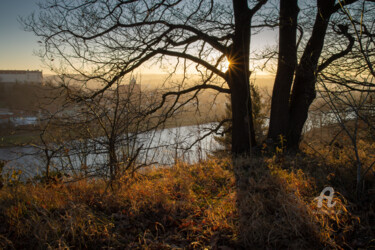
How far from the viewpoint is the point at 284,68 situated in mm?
6020

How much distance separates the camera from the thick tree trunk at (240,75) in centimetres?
593

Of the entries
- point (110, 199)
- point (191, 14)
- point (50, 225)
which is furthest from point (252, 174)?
point (191, 14)

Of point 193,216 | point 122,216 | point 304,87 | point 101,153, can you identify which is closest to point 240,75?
point 304,87

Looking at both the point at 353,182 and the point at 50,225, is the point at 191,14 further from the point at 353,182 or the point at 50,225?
the point at 50,225

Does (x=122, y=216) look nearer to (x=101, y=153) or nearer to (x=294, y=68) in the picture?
(x=101, y=153)

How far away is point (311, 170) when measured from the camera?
390 cm

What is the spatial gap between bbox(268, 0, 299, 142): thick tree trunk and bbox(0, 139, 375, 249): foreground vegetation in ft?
8.38

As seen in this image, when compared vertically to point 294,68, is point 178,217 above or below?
below

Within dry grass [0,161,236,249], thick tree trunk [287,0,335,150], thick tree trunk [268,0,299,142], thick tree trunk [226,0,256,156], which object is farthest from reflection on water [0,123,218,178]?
thick tree trunk [287,0,335,150]

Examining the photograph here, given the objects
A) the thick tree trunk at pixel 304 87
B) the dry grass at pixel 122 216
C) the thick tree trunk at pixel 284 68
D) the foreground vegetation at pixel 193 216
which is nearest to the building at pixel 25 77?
the dry grass at pixel 122 216

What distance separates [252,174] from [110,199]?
7.85 feet

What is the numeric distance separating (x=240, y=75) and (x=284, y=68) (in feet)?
3.71

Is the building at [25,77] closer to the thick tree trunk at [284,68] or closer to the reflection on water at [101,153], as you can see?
the reflection on water at [101,153]

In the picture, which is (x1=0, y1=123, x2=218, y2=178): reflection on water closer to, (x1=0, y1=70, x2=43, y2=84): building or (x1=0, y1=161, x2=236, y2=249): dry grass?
(x1=0, y1=161, x2=236, y2=249): dry grass
